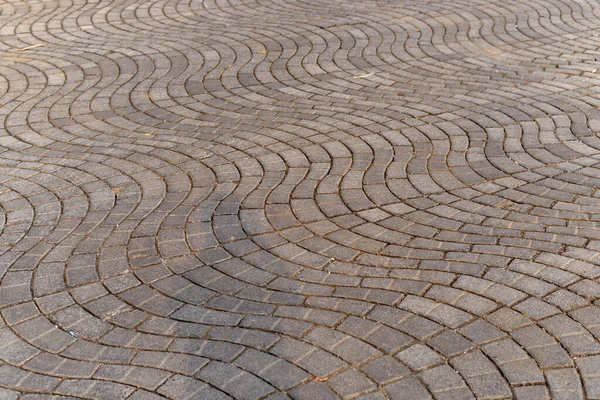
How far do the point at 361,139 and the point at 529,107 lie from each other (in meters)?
1.77

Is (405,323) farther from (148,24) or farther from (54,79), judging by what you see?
(148,24)

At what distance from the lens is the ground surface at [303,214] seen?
12.7 ft

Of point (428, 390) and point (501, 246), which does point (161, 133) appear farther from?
point (428, 390)

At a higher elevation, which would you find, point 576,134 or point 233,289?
point 576,134

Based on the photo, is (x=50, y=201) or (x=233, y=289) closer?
(x=233, y=289)

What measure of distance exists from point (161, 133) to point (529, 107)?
3445 millimetres

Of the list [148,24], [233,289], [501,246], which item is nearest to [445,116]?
[501,246]

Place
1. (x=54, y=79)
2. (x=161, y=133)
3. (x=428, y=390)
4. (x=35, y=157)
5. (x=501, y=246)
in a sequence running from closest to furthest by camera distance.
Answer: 1. (x=428, y=390)
2. (x=501, y=246)
3. (x=35, y=157)
4. (x=161, y=133)
5. (x=54, y=79)

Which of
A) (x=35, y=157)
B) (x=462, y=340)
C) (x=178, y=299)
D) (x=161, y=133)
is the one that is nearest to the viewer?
(x=462, y=340)

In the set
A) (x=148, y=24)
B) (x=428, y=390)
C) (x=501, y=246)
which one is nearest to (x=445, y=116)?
(x=501, y=246)

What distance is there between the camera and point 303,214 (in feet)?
17.8

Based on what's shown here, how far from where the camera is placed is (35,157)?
6.55m

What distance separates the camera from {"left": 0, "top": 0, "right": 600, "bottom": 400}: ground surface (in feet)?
12.7

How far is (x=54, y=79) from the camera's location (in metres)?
8.43
